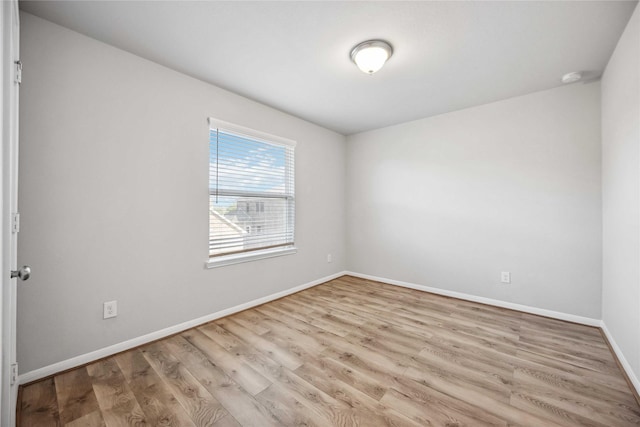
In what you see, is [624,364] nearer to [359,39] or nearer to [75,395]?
[359,39]

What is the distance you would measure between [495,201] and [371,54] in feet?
7.43

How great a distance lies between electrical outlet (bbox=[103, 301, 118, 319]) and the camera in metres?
2.01

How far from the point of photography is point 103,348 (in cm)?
200

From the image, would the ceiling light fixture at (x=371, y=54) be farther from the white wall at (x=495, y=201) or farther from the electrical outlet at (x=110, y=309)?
the electrical outlet at (x=110, y=309)

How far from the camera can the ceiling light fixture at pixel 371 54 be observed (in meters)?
A: 2.01

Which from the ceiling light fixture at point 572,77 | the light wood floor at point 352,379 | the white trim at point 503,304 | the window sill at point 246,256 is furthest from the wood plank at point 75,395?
the ceiling light fixture at point 572,77

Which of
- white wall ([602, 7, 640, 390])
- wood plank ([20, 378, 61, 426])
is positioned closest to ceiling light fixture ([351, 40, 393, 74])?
white wall ([602, 7, 640, 390])

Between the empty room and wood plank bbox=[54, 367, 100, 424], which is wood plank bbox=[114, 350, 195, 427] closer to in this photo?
the empty room

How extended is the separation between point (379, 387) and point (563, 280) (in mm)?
2412

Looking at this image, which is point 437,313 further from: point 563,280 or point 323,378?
point 323,378

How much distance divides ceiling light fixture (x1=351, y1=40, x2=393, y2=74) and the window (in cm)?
145

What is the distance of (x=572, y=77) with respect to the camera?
246 centimetres

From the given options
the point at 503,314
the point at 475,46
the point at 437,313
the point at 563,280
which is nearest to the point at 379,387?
the point at 437,313

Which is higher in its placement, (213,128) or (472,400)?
(213,128)
